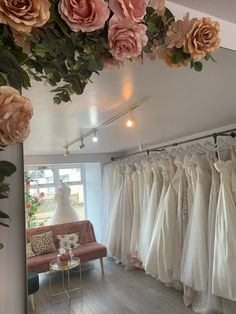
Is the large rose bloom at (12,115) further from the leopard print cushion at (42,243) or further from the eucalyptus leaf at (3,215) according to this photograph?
the leopard print cushion at (42,243)

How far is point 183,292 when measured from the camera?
1.21 m

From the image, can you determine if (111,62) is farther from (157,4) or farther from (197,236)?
(197,236)

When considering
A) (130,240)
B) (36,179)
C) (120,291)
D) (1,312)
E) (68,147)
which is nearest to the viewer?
(1,312)

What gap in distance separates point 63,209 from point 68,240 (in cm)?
10

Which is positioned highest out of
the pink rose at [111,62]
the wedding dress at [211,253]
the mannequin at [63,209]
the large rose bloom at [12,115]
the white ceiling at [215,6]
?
the white ceiling at [215,6]

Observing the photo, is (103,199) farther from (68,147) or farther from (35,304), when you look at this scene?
(35,304)

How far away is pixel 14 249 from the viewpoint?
1.86 ft

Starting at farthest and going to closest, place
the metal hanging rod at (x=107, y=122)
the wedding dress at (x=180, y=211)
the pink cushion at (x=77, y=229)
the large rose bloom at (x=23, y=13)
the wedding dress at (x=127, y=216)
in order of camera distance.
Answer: the wedding dress at (x=180, y=211), the wedding dress at (x=127, y=216), the metal hanging rod at (x=107, y=122), the pink cushion at (x=77, y=229), the large rose bloom at (x=23, y=13)

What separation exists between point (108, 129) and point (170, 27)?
0.41 meters

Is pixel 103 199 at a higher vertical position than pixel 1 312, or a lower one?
higher

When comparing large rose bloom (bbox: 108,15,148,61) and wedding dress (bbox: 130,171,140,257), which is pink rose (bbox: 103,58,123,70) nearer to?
large rose bloom (bbox: 108,15,148,61)

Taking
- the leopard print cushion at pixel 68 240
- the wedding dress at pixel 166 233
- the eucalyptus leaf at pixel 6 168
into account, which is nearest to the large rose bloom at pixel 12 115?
the eucalyptus leaf at pixel 6 168

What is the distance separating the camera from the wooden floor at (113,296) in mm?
701

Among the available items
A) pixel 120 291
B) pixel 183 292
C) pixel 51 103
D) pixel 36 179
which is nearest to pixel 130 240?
pixel 120 291
